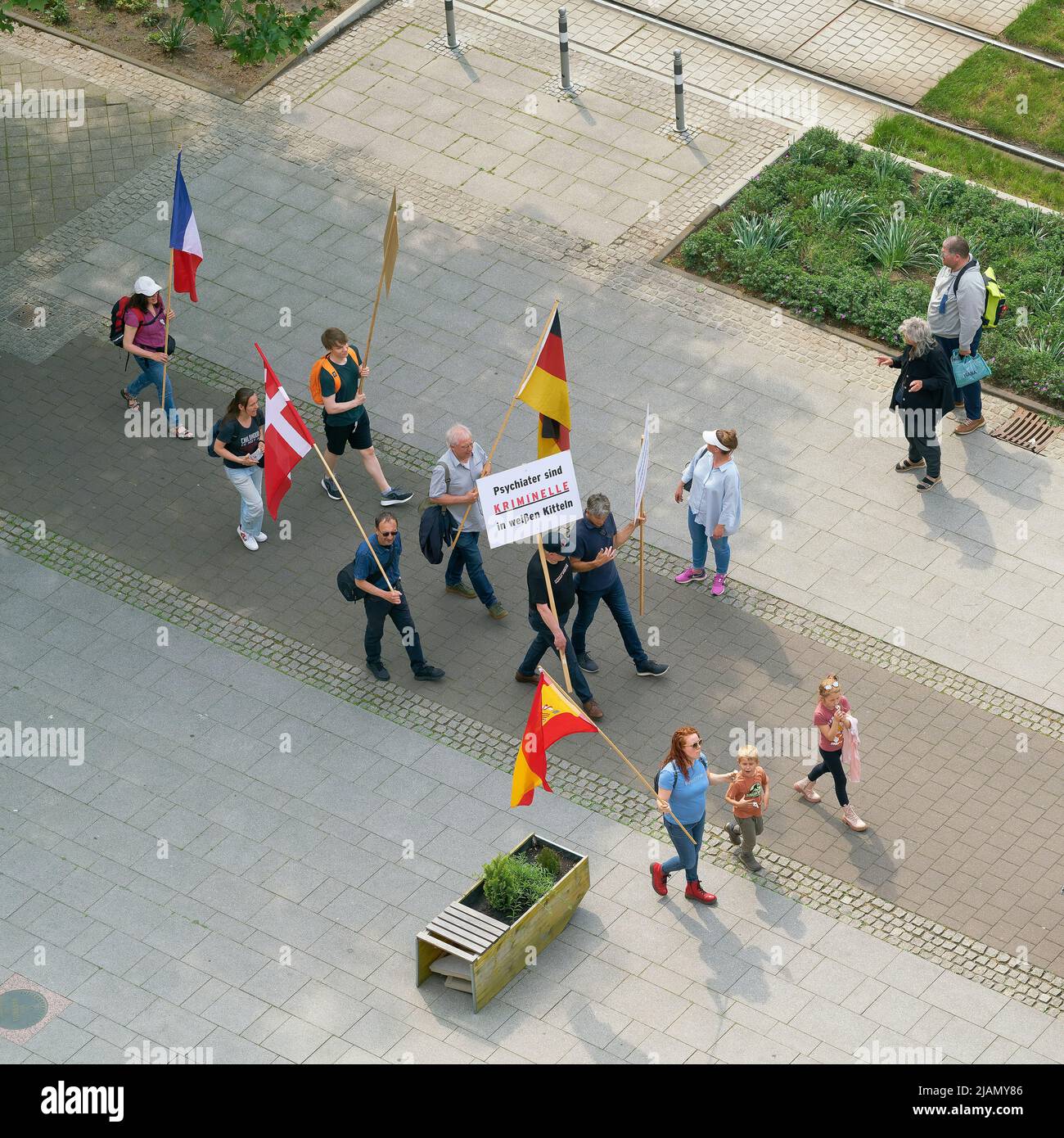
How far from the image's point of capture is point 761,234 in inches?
768

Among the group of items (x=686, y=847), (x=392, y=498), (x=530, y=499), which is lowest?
(x=392, y=498)

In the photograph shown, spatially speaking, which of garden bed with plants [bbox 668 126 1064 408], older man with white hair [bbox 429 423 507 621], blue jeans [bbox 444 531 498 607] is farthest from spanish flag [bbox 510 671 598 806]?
garden bed with plants [bbox 668 126 1064 408]

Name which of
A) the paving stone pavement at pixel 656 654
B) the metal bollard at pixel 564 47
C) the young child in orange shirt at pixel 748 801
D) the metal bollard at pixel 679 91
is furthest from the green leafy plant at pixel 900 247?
the young child in orange shirt at pixel 748 801

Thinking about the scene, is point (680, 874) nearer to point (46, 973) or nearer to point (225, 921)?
point (225, 921)

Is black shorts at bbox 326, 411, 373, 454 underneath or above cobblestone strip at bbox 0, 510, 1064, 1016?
above

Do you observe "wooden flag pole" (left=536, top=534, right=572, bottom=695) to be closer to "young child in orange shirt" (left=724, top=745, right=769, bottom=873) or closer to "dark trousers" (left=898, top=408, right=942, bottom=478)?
"young child in orange shirt" (left=724, top=745, right=769, bottom=873)

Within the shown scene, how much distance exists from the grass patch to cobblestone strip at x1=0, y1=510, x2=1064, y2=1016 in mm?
9051

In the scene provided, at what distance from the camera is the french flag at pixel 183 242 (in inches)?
656

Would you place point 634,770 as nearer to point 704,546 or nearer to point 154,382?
point 704,546

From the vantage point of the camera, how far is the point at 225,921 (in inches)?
538

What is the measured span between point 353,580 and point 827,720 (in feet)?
11.9

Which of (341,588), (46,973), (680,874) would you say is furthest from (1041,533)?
(46,973)

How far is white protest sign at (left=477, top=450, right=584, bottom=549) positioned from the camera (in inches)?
555

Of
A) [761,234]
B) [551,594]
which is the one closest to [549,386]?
[551,594]
